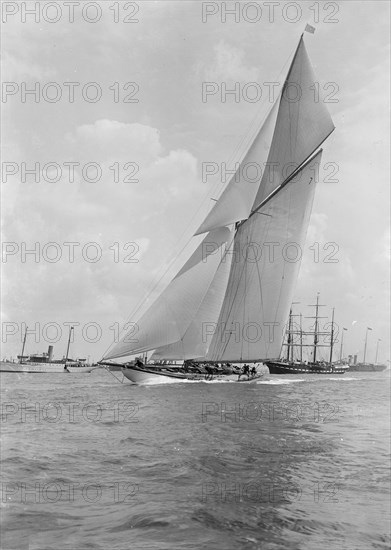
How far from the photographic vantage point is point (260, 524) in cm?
718

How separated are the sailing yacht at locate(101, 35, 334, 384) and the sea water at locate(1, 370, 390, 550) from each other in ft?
56.8

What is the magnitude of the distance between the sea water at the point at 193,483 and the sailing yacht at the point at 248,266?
17.3 metres

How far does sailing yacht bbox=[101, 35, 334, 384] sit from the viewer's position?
36125 millimetres

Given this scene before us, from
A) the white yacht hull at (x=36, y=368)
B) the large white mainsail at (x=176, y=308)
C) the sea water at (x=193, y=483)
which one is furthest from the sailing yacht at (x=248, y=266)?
the white yacht hull at (x=36, y=368)

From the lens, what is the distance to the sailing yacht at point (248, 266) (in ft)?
119

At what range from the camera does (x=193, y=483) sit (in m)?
9.43

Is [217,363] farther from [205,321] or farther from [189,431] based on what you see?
[189,431]

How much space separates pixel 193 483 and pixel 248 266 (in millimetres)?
30874

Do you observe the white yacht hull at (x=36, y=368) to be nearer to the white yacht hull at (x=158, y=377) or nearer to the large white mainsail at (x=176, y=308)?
the white yacht hull at (x=158, y=377)

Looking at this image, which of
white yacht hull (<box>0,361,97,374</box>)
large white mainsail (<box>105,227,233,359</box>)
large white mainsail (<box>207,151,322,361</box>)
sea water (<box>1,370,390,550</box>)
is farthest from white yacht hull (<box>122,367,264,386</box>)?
white yacht hull (<box>0,361,97,374</box>)

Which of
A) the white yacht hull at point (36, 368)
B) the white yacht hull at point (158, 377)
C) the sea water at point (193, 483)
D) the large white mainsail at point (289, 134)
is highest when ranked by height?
the large white mainsail at point (289, 134)

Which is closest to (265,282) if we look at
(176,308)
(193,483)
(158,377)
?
(176,308)

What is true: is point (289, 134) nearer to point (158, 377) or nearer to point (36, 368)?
point (158, 377)

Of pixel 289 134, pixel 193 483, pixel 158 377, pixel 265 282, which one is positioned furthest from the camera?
pixel 289 134
